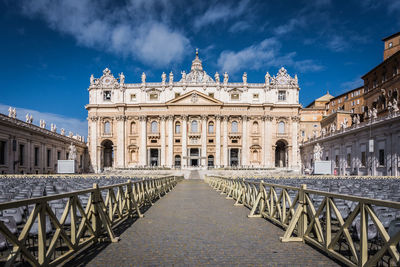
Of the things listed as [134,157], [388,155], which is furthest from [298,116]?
[134,157]

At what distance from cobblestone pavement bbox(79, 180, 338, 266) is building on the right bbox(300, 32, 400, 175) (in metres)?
31.8

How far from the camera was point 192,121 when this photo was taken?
6919 centimetres

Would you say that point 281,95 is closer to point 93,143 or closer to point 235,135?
point 235,135

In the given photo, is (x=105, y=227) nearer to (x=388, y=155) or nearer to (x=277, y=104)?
(x=388, y=155)

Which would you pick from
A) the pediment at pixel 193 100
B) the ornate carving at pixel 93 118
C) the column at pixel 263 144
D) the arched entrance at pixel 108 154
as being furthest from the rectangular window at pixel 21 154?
the column at pixel 263 144

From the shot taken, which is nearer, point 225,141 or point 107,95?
point 225,141

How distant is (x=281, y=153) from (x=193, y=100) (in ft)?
89.1

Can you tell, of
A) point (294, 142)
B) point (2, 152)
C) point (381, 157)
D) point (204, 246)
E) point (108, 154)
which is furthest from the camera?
point (108, 154)

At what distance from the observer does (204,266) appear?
17.5 feet

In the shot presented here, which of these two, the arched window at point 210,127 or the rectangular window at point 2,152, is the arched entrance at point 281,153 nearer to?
the arched window at point 210,127

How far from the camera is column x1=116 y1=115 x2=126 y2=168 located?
6781 cm

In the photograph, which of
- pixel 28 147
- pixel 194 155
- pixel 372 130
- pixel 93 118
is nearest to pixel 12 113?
pixel 28 147

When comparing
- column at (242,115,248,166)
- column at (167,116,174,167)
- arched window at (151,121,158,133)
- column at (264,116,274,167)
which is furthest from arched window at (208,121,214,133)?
arched window at (151,121,158,133)

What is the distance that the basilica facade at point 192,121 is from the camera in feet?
222
